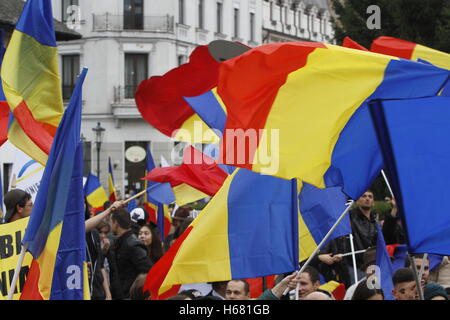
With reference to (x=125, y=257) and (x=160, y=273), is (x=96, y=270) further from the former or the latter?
(x=160, y=273)

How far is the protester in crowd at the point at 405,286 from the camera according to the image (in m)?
7.71

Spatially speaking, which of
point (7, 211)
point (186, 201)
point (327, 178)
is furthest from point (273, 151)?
point (186, 201)

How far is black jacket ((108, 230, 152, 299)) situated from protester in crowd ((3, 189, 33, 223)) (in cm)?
219

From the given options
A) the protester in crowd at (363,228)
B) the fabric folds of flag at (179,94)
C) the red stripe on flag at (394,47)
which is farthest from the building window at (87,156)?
the red stripe on flag at (394,47)

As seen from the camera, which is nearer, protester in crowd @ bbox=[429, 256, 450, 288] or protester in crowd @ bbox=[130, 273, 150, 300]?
protester in crowd @ bbox=[130, 273, 150, 300]

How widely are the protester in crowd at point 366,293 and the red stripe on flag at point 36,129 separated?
8.74 feet

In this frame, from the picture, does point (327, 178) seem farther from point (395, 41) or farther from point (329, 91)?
point (395, 41)

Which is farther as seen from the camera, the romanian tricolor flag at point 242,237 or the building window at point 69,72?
the building window at point 69,72

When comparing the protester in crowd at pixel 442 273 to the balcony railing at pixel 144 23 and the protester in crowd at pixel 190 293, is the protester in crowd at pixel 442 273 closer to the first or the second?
the protester in crowd at pixel 190 293

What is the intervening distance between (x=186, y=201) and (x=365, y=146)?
579cm

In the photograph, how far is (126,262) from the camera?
10.8 m

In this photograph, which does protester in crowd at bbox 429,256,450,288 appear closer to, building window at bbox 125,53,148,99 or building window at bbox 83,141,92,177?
building window at bbox 83,141,92,177

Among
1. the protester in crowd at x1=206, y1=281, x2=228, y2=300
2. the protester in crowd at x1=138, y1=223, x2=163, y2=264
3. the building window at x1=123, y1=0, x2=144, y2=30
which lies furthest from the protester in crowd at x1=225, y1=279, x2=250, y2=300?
the building window at x1=123, y1=0, x2=144, y2=30

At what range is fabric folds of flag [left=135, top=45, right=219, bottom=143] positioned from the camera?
12.8 meters
